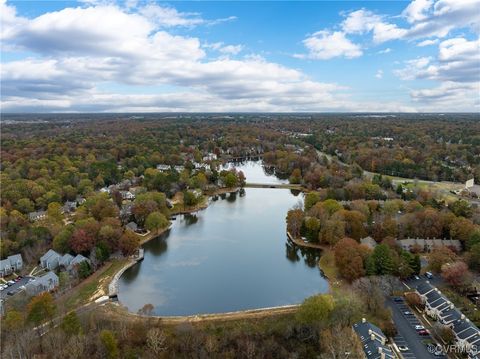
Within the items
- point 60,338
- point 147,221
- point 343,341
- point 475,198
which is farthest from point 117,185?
point 475,198

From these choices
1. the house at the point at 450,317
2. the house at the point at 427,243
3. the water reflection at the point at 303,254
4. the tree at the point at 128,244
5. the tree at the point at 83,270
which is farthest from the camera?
the water reflection at the point at 303,254

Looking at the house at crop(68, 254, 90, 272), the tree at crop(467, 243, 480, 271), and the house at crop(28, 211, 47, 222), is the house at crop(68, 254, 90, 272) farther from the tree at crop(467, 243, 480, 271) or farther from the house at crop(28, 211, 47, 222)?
the tree at crop(467, 243, 480, 271)

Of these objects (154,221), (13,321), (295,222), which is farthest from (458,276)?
(154,221)

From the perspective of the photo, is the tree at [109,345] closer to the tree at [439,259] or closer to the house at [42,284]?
the house at [42,284]

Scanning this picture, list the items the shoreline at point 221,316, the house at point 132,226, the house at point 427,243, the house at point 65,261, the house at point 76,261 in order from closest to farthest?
the shoreline at point 221,316 → the house at point 76,261 → the house at point 65,261 → the house at point 427,243 → the house at point 132,226

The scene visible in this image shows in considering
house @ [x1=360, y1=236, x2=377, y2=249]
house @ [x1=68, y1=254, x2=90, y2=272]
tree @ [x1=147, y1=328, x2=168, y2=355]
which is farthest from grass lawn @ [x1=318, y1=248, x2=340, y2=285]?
house @ [x1=68, y1=254, x2=90, y2=272]

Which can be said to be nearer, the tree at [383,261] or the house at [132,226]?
the tree at [383,261]

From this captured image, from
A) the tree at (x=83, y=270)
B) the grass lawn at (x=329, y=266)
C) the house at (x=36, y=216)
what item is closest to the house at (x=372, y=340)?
the grass lawn at (x=329, y=266)
